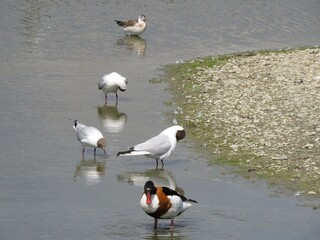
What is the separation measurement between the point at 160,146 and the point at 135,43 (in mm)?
12780

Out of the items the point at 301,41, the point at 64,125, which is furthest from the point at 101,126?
the point at 301,41

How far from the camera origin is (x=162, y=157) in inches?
643

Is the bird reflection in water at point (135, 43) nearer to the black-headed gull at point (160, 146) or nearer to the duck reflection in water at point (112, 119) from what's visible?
the duck reflection in water at point (112, 119)

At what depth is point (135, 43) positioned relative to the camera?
94.5 feet

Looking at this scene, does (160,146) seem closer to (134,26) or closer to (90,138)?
(90,138)

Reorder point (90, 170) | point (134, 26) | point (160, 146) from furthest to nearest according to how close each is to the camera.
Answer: point (134, 26) < point (160, 146) < point (90, 170)

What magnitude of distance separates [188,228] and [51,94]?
8.85 m

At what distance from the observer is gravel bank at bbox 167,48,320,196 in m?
16.1

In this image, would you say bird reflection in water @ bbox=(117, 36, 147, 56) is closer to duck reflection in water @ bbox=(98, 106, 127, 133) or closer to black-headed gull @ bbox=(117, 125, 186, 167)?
duck reflection in water @ bbox=(98, 106, 127, 133)

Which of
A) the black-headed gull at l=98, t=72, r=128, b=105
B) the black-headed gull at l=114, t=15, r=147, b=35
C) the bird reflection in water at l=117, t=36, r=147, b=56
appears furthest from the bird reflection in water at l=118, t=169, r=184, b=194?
the black-headed gull at l=114, t=15, r=147, b=35

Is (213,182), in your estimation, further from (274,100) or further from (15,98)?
(15,98)

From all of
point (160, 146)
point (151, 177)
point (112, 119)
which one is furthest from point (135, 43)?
point (151, 177)

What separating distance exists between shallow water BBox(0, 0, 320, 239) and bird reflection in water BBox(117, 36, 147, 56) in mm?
41

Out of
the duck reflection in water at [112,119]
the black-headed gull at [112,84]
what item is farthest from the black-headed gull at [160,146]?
the black-headed gull at [112,84]
